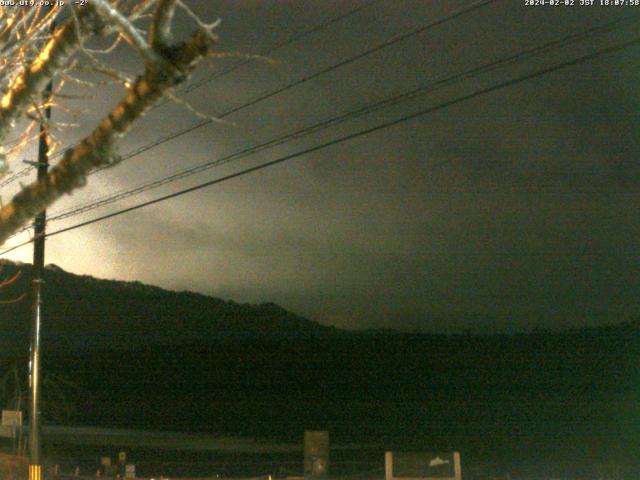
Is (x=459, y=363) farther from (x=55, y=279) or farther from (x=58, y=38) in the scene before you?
(x=58, y=38)

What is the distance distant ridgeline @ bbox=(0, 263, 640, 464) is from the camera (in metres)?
63.1

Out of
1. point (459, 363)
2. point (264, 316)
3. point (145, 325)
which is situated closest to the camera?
point (459, 363)

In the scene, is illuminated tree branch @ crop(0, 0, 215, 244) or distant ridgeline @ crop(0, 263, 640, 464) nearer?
illuminated tree branch @ crop(0, 0, 215, 244)

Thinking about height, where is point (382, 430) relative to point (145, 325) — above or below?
below

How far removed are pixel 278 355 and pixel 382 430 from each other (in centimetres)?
4068

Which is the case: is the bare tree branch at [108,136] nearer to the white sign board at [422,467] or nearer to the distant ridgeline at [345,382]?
the white sign board at [422,467]

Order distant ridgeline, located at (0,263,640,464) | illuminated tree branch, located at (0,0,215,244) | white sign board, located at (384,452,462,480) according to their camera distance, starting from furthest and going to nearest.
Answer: distant ridgeline, located at (0,263,640,464), white sign board, located at (384,452,462,480), illuminated tree branch, located at (0,0,215,244)

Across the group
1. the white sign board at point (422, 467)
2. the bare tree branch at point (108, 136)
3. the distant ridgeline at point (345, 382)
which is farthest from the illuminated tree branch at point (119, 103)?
the distant ridgeline at point (345, 382)

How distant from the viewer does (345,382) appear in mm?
92688

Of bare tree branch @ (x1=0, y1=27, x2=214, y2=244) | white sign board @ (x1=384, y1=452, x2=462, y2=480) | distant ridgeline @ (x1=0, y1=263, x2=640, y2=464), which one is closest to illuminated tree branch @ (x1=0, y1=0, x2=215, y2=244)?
bare tree branch @ (x1=0, y1=27, x2=214, y2=244)

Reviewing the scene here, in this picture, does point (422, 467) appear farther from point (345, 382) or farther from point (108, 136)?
point (345, 382)

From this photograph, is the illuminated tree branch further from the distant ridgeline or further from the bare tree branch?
the distant ridgeline

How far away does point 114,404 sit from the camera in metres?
85.2

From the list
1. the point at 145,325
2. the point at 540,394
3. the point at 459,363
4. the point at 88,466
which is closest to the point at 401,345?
the point at 459,363
